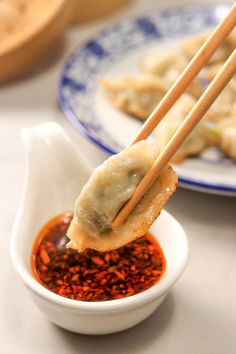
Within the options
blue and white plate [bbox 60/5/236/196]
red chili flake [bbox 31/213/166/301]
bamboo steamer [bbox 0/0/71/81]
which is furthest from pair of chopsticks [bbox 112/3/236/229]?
bamboo steamer [bbox 0/0/71/81]

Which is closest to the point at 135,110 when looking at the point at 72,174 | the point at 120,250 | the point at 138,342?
the point at 72,174

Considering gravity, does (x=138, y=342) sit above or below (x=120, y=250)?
below

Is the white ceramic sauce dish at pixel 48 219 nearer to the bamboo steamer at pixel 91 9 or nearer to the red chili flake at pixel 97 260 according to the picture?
the red chili flake at pixel 97 260

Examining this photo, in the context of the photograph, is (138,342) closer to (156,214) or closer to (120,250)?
(120,250)

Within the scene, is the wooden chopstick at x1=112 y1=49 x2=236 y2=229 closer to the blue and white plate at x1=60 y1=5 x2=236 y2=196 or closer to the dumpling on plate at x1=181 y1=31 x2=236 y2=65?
the blue and white plate at x1=60 y1=5 x2=236 y2=196

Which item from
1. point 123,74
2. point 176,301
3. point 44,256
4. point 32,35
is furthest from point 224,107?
point 44,256
